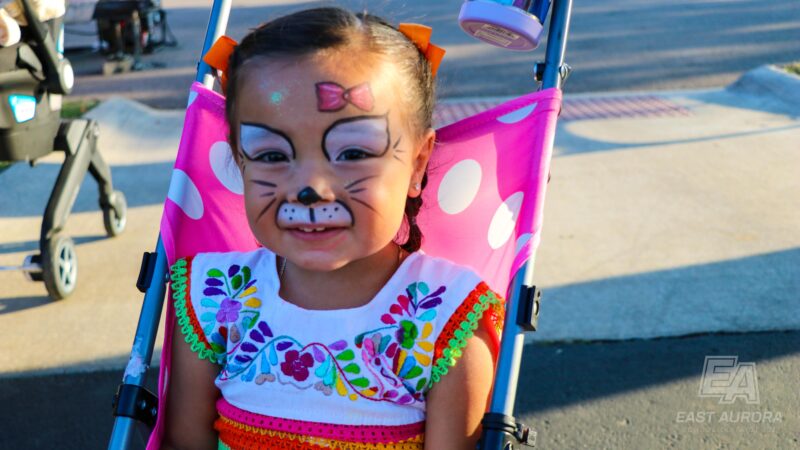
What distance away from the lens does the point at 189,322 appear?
6.40ft

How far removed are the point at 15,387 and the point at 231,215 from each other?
4.76ft

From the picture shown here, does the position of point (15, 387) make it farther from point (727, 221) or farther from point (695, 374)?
point (727, 221)

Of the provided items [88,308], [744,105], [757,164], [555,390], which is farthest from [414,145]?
[744,105]

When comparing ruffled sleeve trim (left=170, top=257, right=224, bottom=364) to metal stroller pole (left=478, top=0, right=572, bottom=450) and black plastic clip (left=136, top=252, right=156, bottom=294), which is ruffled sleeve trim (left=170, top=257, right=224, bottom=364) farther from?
metal stroller pole (left=478, top=0, right=572, bottom=450)

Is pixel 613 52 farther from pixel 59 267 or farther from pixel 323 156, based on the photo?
pixel 323 156

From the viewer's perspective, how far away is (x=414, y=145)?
183 cm

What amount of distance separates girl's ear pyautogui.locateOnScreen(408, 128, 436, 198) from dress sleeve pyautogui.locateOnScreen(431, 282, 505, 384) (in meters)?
0.24

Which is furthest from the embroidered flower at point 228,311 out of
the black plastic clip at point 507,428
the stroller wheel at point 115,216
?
the stroller wheel at point 115,216

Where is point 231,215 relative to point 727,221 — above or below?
above

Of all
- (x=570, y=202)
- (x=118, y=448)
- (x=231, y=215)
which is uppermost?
(x=231, y=215)

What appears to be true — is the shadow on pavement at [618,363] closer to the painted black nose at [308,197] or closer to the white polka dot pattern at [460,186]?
the white polka dot pattern at [460,186]

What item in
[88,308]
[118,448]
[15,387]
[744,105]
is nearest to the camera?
[118,448]

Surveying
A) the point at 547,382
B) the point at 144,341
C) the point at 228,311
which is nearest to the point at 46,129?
the point at 144,341

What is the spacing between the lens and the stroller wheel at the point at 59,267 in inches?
141
